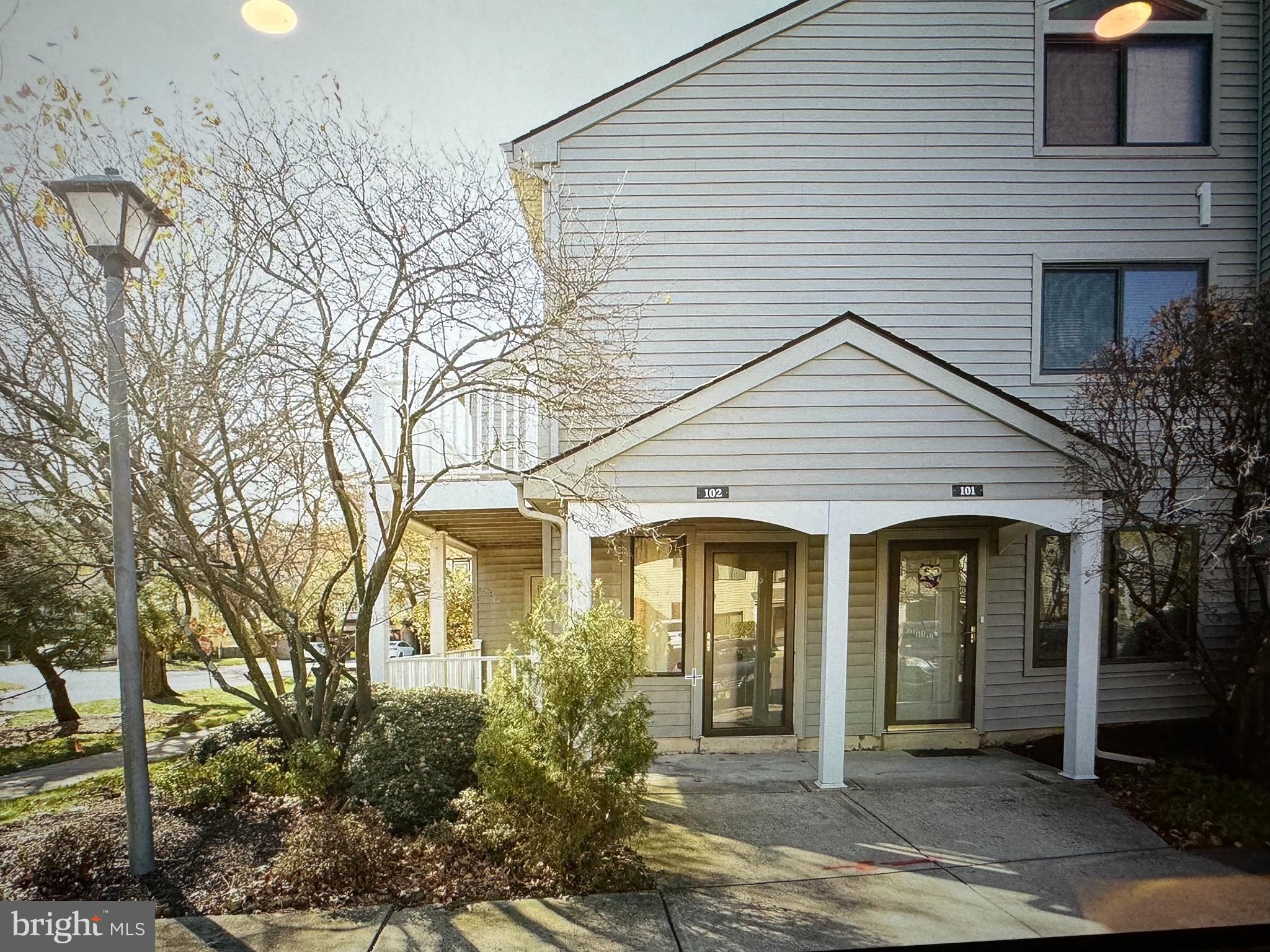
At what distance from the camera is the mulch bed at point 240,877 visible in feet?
12.2

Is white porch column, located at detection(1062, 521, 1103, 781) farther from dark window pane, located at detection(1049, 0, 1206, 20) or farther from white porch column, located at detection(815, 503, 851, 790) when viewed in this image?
dark window pane, located at detection(1049, 0, 1206, 20)

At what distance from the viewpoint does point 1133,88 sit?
7.27 metres

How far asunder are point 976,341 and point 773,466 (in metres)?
3.56

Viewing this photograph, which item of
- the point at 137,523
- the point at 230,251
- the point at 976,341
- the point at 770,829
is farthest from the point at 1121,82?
the point at 137,523

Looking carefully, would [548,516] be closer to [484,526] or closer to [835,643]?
[835,643]

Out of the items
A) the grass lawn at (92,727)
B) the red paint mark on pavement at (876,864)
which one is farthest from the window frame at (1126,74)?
the grass lawn at (92,727)

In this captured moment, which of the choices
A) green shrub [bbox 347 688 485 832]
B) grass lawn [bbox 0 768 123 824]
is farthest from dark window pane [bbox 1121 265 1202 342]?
grass lawn [bbox 0 768 123 824]

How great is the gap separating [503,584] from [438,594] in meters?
2.93

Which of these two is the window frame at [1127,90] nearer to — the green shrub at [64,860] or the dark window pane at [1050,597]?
the dark window pane at [1050,597]

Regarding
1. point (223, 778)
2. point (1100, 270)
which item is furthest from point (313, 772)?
point (1100, 270)

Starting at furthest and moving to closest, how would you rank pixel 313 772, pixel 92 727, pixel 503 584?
pixel 503 584 → pixel 92 727 → pixel 313 772

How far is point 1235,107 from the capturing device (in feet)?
23.8

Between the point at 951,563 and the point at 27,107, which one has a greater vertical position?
the point at 27,107

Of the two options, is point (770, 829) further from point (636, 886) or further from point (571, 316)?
point (571, 316)
